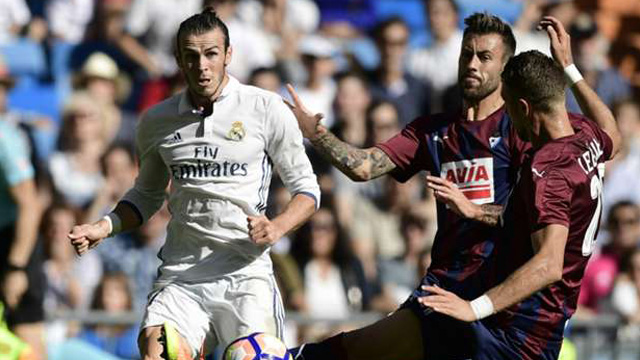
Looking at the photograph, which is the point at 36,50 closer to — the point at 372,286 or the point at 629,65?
the point at 372,286

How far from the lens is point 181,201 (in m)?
7.61

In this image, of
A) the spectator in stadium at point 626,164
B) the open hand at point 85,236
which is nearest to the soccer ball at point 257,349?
the open hand at point 85,236

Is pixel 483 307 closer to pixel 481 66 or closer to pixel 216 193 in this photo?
pixel 481 66

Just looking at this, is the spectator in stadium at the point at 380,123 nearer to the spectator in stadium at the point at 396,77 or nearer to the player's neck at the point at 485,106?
the spectator in stadium at the point at 396,77

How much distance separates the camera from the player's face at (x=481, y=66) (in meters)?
7.53

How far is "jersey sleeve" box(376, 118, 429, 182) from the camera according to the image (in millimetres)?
7805

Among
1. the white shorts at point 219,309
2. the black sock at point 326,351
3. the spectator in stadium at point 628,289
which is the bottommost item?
the spectator in stadium at point 628,289

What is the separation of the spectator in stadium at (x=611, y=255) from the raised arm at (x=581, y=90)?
5.53 m

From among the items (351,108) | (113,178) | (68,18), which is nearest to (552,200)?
(113,178)

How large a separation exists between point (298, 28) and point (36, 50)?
9.07ft

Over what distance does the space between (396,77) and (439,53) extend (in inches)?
21.5

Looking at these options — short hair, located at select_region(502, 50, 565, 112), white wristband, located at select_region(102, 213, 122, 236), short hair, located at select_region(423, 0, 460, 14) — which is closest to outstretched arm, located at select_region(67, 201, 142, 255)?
white wristband, located at select_region(102, 213, 122, 236)

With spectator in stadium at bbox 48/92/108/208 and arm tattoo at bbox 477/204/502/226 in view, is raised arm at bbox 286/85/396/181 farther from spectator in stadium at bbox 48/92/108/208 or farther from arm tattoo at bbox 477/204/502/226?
spectator in stadium at bbox 48/92/108/208

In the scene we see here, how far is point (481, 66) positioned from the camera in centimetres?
754
